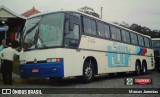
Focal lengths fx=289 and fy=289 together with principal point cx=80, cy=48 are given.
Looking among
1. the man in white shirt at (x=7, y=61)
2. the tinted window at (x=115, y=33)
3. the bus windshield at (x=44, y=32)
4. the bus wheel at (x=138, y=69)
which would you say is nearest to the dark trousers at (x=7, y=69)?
the man in white shirt at (x=7, y=61)

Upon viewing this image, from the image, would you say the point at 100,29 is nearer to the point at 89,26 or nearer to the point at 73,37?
the point at 89,26

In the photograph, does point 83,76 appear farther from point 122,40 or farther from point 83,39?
point 122,40

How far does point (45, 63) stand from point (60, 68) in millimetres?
641

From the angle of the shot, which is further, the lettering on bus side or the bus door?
the lettering on bus side

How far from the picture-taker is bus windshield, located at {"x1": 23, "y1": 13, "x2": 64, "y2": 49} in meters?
10.3

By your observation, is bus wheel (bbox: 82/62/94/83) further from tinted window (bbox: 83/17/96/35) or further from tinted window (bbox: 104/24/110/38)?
tinted window (bbox: 104/24/110/38)

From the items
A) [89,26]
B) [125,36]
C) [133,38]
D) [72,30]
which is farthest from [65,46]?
[133,38]

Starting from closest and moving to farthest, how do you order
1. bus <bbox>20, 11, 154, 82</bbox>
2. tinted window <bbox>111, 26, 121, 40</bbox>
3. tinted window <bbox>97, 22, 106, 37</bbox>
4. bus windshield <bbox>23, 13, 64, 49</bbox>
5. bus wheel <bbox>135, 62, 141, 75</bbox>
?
bus <bbox>20, 11, 154, 82</bbox>, bus windshield <bbox>23, 13, 64, 49</bbox>, tinted window <bbox>97, 22, 106, 37</bbox>, tinted window <bbox>111, 26, 121, 40</bbox>, bus wheel <bbox>135, 62, 141, 75</bbox>

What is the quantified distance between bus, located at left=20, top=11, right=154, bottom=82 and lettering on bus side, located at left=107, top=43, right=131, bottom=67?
27cm

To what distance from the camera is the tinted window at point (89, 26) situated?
1193 cm

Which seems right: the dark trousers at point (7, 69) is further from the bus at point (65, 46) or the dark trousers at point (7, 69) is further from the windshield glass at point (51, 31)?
the windshield glass at point (51, 31)

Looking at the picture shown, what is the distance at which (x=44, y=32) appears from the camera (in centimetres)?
1060

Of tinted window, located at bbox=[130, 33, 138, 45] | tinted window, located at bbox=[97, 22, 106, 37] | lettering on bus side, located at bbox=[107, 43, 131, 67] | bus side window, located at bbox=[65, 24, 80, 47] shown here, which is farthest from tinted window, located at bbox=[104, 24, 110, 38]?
tinted window, located at bbox=[130, 33, 138, 45]

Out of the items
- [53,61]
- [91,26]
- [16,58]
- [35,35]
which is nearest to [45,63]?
[53,61]
